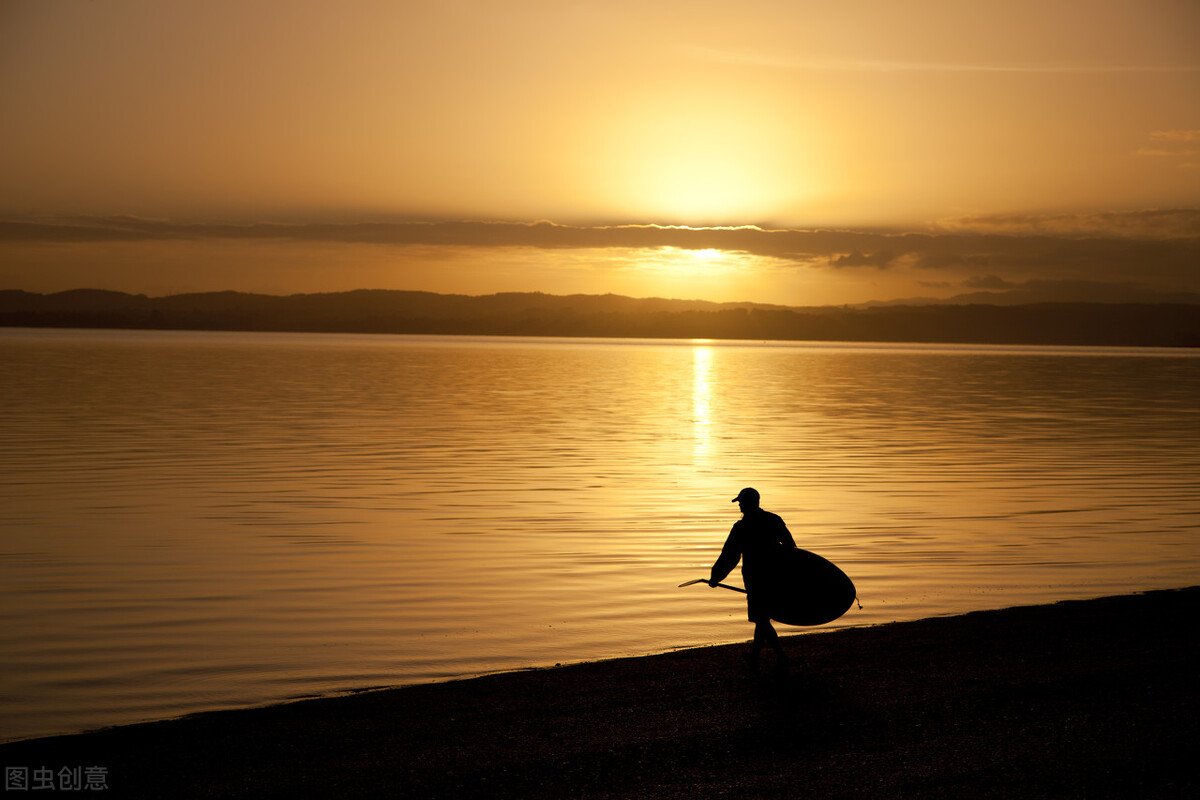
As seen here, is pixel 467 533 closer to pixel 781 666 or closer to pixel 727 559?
pixel 727 559

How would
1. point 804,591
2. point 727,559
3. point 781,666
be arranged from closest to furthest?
point 781,666 < point 727,559 < point 804,591

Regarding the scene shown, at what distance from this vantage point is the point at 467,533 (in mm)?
20984

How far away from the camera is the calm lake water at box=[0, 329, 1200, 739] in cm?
1280

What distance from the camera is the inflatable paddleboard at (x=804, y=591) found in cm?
1085

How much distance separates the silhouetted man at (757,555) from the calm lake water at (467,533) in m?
2.44

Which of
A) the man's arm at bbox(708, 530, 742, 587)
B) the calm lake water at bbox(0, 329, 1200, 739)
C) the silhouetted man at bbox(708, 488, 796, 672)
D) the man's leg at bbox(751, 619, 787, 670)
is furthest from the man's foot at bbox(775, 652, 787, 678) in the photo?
the calm lake water at bbox(0, 329, 1200, 739)

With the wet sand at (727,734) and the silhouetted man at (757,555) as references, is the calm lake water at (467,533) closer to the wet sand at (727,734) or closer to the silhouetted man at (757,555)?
the wet sand at (727,734)

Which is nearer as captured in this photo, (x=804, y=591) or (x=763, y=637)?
(x=763, y=637)

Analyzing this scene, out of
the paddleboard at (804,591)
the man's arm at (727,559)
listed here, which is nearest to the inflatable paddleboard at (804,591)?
the paddleboard at (804,591)

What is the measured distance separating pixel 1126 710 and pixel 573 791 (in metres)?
4.69

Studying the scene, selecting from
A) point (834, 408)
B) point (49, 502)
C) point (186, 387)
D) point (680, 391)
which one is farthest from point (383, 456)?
point (680, 391)

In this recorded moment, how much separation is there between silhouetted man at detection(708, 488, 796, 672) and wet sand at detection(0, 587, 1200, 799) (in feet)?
1.39

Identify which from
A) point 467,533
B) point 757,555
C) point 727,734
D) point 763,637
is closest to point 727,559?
point 757,555

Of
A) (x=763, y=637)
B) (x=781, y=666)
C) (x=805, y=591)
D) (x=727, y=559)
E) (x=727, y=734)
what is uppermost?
(x=727, y=559)
